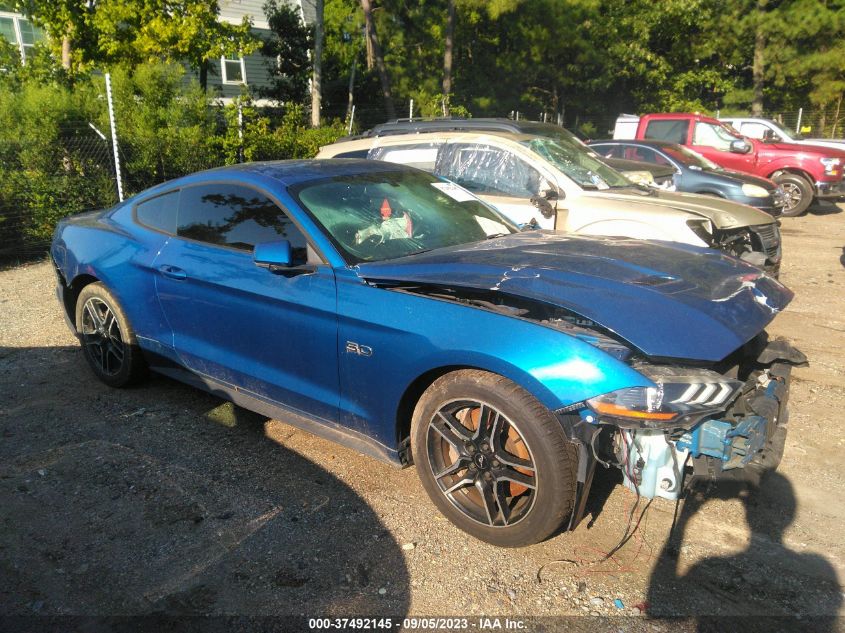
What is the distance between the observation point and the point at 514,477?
2990mm

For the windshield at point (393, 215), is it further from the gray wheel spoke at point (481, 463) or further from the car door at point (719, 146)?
the car door at point (719, 146)

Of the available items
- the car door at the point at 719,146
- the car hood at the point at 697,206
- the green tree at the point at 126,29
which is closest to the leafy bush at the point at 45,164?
the green tree at the point at 126,29

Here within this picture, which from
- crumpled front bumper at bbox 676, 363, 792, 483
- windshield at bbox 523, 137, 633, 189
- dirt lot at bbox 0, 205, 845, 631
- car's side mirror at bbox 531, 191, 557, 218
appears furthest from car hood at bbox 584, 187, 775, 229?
crumpled front bumper at bbox 676, 363, 792, 483

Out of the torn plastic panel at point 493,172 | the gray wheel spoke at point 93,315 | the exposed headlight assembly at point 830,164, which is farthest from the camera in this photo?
the exposed headlight assembly at point 830,164

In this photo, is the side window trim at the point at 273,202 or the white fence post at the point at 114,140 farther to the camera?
the white fence post at the point at 114,140

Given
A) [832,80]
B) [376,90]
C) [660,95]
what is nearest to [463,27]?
[376,90]

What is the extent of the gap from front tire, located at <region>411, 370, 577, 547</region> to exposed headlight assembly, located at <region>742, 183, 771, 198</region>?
30.2 feet

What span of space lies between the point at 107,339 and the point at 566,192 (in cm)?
419

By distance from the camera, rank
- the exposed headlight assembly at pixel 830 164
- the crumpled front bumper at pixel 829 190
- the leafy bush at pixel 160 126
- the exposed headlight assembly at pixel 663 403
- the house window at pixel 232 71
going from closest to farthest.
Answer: the exposed headlight assembly at pixel 663 403 < the leafy bush at pixel 160 126 < the exposed headlight assembly at pixel 830 164 < the crumpled front bumper at pixel 829 190 < the house window at pixel 232 71

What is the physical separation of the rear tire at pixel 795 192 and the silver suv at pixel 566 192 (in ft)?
25.8

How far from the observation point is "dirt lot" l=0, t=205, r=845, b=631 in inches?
111

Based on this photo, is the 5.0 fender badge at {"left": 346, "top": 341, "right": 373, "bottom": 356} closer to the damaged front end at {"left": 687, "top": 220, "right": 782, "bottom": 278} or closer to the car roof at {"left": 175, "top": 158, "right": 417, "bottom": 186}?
the car roof at {"left": 175, "top": 158, "right": 417, "bottom": 186}

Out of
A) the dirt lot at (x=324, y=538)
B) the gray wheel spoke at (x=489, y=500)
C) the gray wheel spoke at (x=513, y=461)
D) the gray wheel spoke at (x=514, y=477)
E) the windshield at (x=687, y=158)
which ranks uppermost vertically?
the windshield at (x=687, y=158)

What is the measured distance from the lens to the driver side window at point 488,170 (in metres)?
6.73
